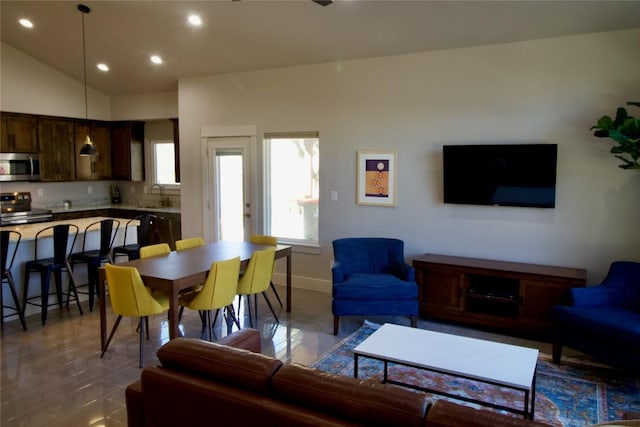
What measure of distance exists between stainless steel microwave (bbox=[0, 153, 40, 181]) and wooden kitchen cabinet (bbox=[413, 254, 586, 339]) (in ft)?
19.8

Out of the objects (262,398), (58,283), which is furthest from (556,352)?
(58,283)

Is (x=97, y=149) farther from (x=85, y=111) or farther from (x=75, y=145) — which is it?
(x=85, y=111)

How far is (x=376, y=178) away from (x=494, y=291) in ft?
5.99

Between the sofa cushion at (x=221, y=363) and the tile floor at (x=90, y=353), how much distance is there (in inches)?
48.5

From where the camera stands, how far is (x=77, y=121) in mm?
7848

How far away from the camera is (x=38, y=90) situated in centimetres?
728

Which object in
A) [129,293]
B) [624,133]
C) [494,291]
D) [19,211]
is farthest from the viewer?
[19,211]

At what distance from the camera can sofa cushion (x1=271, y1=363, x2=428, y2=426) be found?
5.28ft

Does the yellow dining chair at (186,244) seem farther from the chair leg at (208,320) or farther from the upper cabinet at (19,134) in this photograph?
the upper cabinet at (19,134)

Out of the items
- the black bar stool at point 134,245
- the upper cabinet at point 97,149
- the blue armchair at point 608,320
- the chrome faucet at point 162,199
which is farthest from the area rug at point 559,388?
the upper cabinet at point 97,149

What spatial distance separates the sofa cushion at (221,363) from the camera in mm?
1883

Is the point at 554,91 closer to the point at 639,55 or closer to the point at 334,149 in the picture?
the point at 639,55

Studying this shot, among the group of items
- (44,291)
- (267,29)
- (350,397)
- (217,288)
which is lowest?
(44,291)

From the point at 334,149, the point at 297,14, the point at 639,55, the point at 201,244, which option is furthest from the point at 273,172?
the point at 639,55
